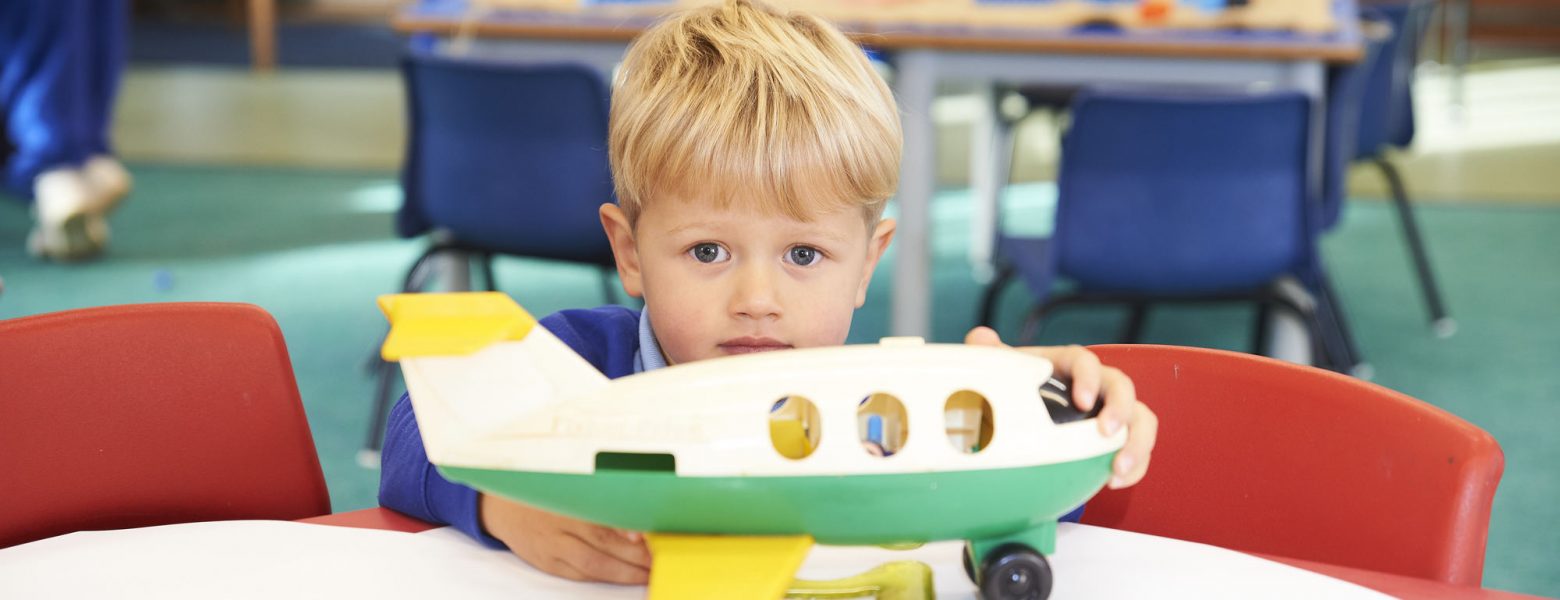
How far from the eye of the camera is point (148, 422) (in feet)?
3.48

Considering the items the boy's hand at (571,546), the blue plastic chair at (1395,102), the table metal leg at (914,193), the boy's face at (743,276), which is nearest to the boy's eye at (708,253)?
the boy's face at (743,276)

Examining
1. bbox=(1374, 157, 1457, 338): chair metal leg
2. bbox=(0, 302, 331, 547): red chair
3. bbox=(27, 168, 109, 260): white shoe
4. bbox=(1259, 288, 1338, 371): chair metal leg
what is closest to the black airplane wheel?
bbox=(0, 302, 331, 547): red chair

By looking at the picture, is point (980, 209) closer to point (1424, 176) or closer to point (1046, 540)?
point (1424, 176)

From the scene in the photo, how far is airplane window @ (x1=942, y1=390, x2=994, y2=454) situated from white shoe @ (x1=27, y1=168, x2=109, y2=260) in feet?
13.0

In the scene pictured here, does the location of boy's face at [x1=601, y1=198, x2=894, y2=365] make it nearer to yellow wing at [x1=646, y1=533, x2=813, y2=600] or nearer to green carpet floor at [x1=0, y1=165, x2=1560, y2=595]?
yellow wing at [x1=646, y1=533, x2=813, y2=600]

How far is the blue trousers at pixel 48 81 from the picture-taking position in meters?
4.07

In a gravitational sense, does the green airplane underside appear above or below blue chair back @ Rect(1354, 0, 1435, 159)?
above

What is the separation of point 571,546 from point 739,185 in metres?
0.27

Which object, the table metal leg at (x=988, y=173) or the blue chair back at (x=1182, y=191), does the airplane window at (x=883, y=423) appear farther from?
the table metal leg at (x=988, y=173)

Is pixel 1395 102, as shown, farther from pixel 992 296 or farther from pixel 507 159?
pixel 507 159

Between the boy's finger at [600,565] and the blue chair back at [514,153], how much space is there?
1.56 meters

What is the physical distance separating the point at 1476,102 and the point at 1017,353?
285 inches

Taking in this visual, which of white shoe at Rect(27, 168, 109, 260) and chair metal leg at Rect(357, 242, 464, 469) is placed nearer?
chair metal leg at Rect(357, 242, 464, 469)

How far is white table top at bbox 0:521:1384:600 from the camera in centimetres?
78
